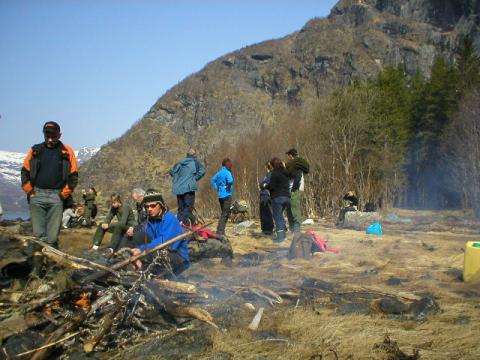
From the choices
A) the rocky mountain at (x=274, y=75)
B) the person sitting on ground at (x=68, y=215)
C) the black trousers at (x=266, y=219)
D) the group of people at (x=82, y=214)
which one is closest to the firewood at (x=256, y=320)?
the black trousers at (x=266, y=219)

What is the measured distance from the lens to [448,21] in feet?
231

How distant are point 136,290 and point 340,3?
9612 cm

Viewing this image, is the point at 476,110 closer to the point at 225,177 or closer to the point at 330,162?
the point at 330,162

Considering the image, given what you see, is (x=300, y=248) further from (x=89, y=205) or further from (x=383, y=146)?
(x=383, y=146)

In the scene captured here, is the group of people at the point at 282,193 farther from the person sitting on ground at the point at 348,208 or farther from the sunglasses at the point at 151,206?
the sunglasses at the point at 151,206

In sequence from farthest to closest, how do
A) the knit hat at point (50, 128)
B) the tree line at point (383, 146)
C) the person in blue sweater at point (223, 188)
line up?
1. the tree line at point (383, 146)
2. the person in blue sweater at point (223, 188)
3. the knit hat at point (50, 128)

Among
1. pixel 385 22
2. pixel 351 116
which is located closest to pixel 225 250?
pixel 351 116

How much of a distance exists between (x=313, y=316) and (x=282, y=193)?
16.8 feet

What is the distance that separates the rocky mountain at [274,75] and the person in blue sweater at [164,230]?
6127cm

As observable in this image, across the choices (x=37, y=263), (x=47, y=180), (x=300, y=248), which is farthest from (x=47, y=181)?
(x=300, y=248)

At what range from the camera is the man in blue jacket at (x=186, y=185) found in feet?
29.2

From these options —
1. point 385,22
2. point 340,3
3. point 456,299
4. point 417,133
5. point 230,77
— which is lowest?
point 456,299

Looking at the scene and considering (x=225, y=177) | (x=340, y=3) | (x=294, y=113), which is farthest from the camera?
(x=340, y=3)

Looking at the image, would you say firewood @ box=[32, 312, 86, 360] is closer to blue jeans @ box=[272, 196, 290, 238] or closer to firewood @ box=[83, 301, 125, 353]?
firewood @ box=[83, 301, 125, 353]
